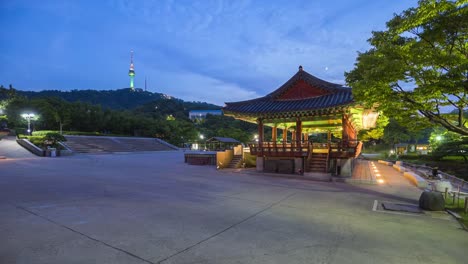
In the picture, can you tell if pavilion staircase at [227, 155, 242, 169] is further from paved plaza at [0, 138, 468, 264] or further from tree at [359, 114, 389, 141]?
tree at [359, 114, 389, 141]

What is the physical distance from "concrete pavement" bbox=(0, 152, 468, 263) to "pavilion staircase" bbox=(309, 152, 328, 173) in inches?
216

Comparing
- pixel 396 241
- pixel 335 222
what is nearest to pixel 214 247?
pixel 335 222

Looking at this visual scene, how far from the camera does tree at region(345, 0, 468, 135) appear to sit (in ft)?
23.1

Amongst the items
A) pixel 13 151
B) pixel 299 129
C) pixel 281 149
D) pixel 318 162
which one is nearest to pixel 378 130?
pixel 299 129

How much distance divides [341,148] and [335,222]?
9404 mm

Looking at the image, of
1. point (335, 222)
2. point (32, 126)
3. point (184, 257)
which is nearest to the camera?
point (184, 257)

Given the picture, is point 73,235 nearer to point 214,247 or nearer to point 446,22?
point 214,247

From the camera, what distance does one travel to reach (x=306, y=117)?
16625mm

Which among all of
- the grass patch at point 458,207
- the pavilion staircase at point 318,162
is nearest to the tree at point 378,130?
the pavilion staircase at point 318,162

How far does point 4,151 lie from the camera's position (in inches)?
1120

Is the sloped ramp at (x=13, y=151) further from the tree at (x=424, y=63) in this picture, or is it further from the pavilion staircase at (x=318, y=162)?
the tree at (x=424, y=63)

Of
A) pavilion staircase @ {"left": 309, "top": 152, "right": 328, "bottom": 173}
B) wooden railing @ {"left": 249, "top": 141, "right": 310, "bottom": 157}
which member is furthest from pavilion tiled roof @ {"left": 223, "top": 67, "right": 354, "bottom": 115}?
pavilion staircase @ {"left": 309, "top": 152, "right": 328, "bottom": 173}

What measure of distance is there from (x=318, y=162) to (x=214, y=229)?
11674 millimetres

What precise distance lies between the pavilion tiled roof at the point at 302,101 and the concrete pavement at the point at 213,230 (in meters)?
6.86
